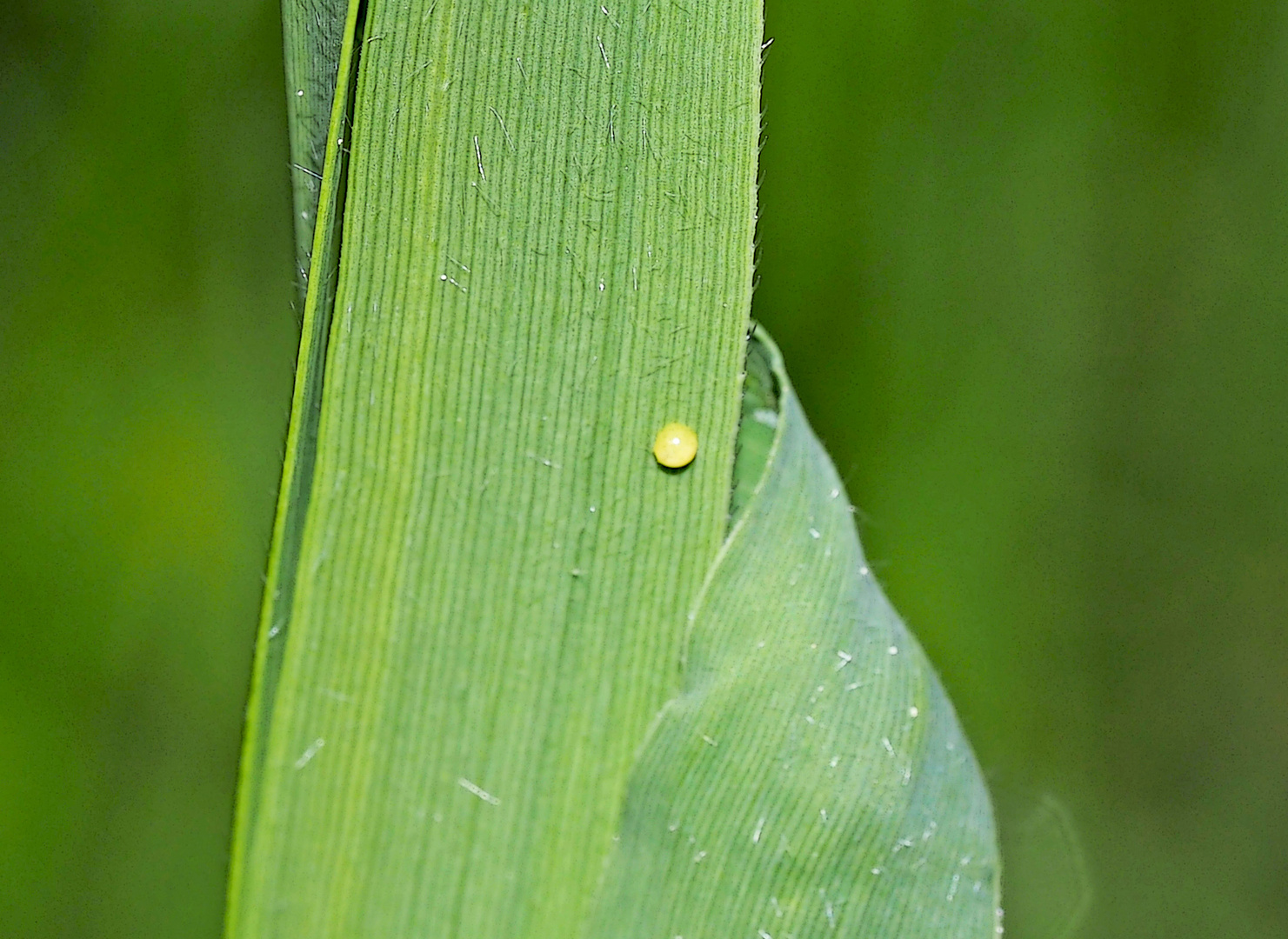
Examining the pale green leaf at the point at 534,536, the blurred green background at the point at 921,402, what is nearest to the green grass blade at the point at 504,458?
the pale green leaf at the point at 534,536

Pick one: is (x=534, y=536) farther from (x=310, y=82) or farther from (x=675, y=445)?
(x=310, y=82)

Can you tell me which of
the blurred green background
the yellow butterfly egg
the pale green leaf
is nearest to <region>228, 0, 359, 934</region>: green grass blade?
the pale green leaf

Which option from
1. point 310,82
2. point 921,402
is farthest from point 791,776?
point 921,402

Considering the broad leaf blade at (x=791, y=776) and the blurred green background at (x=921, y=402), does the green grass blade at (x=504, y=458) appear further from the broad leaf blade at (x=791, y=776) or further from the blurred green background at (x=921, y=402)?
the blurred green background at (x=921, y=402)

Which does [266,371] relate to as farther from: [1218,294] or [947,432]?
[1218,294]

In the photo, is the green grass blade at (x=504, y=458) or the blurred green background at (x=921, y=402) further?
the blurred green background at (x=921, y=402)

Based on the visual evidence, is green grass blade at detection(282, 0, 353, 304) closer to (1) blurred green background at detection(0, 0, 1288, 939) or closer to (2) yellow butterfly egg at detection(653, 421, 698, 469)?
(2) yellow butterfly egg at detection(653, 421, 698, 469)
